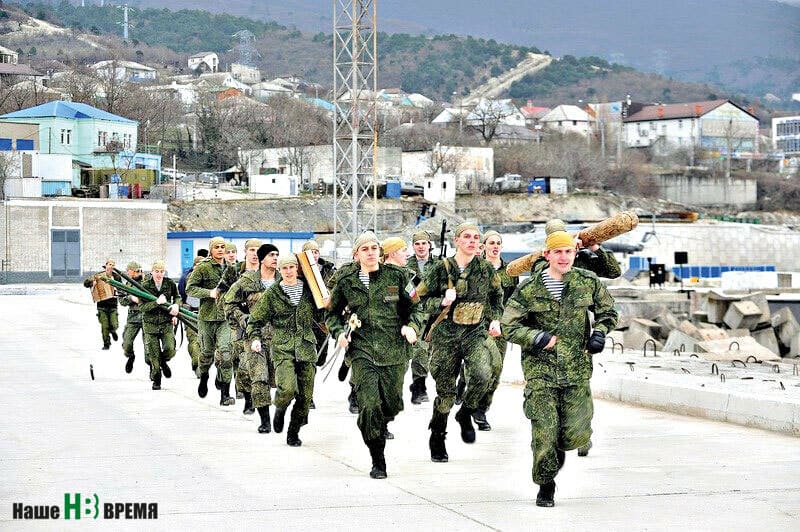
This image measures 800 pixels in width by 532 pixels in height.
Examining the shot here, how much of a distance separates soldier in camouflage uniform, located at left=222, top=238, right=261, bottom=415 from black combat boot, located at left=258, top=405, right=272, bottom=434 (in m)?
0.75

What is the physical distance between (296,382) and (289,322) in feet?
1.82

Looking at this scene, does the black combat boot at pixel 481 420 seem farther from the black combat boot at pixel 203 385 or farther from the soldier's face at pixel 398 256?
the black combat boot at pixel 203 385

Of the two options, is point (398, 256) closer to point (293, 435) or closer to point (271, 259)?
point (293, 435)

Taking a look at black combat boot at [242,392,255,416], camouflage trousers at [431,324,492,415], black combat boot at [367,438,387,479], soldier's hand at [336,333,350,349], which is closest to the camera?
black combat boot at [367,438,387,479]

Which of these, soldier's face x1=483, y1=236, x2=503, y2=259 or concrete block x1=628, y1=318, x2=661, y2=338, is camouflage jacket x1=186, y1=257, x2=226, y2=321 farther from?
concrete block x1=628, y1=318, x2=661, y2=338

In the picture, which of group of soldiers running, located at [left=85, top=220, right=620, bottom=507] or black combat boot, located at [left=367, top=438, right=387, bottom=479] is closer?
group of soldiers running, located at [left=85, top=220, right=620, bottom=507]

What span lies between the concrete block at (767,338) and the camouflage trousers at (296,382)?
2565 centimetres

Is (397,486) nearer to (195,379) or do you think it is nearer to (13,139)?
(195,379)

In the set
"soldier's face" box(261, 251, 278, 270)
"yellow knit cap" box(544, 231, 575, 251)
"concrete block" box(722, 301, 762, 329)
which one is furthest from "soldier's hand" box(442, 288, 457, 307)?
"concrete block" box(722, 301, 762, 329)

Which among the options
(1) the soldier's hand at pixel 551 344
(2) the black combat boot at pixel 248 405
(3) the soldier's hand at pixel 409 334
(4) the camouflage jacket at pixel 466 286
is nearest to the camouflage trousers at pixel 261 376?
(2) the black combat boot at pixel 248 405

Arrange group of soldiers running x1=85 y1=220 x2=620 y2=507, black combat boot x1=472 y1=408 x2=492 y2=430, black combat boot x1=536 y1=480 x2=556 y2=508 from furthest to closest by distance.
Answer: black combat boot x1=472 y1=408 x2=492 y2=430 → group of soldiers running x1=85 y1=220 x2=620 y2=507 → black combat boot x1=536 y1=480 x2=556 y2=508

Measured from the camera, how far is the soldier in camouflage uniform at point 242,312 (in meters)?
15.0

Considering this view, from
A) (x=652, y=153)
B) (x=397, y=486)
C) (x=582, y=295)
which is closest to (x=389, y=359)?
(x=397, y=486)

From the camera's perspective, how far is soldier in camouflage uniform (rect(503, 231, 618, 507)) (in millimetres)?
9750
